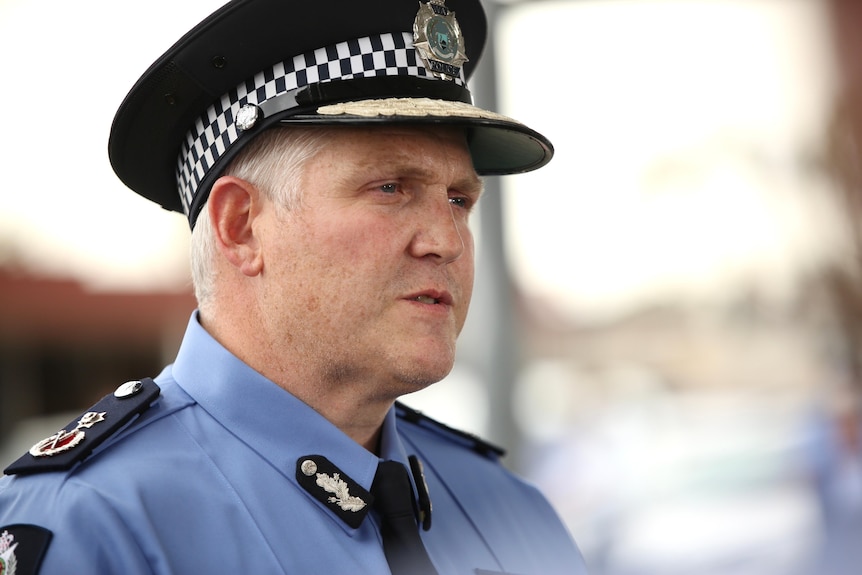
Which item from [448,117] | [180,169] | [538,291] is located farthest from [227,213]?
[538,291]

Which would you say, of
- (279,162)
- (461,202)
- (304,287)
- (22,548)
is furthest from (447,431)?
(22,548)

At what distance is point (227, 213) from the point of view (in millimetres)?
1592

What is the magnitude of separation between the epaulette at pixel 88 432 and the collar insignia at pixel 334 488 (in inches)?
11.6

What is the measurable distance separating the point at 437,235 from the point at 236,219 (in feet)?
1.19

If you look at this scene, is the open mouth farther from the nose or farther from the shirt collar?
the shirt collar

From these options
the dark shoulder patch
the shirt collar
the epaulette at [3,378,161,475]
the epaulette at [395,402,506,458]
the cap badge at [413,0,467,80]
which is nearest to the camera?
the dark shoulder patch

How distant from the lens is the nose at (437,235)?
1.54m

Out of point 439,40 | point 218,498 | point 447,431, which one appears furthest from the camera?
point 447,431

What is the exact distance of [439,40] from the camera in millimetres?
1693

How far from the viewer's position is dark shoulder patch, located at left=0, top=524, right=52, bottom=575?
1210 millimetres

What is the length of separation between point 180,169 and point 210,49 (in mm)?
294

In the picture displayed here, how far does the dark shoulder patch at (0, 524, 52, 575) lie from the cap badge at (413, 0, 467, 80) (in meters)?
1.01

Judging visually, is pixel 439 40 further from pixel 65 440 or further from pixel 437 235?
pixel 65 440

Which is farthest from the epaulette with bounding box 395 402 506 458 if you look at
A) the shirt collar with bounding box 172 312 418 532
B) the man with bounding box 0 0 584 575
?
the shirt collar with bounding box 172 312 418 532
